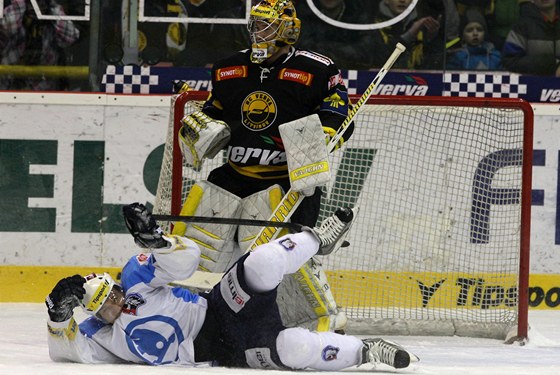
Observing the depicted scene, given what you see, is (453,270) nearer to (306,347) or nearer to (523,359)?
(523,359)

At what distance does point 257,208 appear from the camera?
5.20 m

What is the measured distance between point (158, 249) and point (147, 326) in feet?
0.86

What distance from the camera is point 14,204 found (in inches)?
267

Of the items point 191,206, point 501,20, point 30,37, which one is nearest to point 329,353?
point 191,206

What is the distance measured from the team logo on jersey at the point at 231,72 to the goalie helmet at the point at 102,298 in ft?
3.98

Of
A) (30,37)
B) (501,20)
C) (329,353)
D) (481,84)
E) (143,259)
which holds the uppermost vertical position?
(501,20)

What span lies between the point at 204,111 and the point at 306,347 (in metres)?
1.42

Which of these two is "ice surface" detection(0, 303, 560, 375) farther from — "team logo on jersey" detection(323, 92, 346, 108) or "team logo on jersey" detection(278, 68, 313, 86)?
"team logo on jersey" detection(278, 68, 313, 86)

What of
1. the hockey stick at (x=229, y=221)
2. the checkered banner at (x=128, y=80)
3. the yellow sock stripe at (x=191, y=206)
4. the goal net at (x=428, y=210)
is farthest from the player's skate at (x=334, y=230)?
the checkered banner at (x=128, y=80)

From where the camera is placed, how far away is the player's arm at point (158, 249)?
4.27 metres

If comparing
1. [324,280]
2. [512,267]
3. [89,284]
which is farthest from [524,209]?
[89,284]

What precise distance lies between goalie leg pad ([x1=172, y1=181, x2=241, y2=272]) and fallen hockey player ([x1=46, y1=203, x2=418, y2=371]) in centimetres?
72

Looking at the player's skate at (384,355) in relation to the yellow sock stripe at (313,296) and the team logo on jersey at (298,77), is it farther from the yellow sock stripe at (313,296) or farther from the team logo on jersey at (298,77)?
the team logo on jersey at (298,77)

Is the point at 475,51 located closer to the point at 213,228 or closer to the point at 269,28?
the point at 269,28
